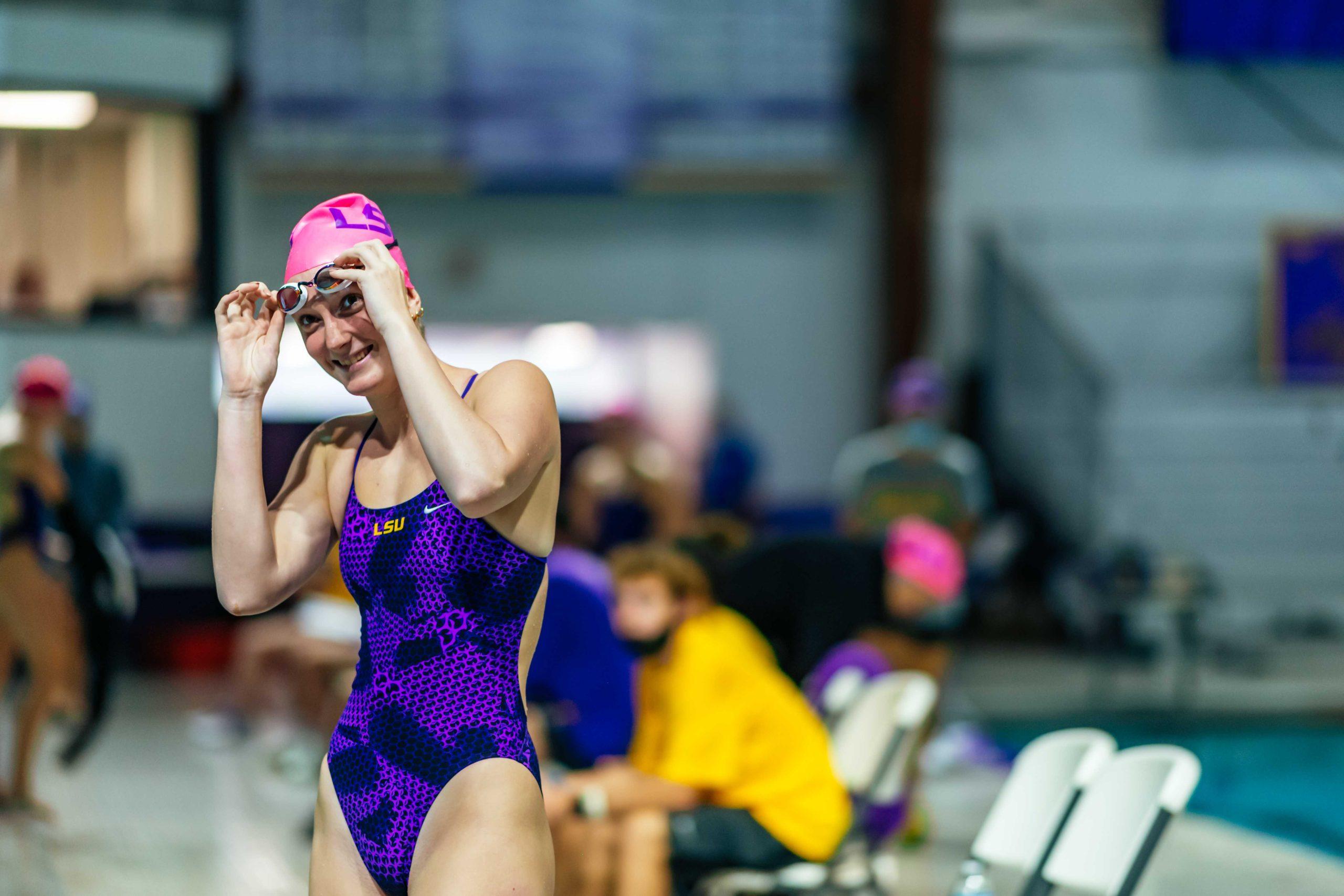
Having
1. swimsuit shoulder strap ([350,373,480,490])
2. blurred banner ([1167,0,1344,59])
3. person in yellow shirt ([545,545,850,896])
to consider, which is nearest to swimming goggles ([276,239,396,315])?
swimsuit shoulder strap ([350,373,480,490])

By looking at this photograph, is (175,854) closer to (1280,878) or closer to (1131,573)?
(1280,878)

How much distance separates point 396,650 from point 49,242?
716cm

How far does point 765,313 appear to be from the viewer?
11.2 metres

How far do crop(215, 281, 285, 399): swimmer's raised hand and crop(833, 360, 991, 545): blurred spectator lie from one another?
18.3ft

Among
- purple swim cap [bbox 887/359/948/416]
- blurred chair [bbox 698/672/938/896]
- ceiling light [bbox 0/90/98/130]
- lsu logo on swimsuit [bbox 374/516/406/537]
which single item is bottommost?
purple swim cap [bbox 887/359/948/416]

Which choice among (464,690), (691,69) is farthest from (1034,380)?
(464,690)

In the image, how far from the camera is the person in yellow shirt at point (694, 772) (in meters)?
3.34

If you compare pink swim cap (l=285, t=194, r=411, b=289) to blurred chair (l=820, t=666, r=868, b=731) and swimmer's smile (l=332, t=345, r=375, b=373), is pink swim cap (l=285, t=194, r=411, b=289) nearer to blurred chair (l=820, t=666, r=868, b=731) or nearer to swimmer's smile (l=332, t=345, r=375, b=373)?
swimmer's smile (l=332, t=345, r=375, b=373)

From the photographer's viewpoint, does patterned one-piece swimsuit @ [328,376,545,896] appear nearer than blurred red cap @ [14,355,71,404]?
Yes

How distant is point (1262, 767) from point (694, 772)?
451cm

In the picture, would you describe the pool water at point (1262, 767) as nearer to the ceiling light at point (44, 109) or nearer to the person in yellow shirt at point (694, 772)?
the person in yellow shirt at point (694, 772)

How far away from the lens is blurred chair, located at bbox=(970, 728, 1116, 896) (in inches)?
105

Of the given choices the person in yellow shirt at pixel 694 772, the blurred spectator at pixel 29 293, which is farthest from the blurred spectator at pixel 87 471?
the person in yellow shirt at pixel 694 772

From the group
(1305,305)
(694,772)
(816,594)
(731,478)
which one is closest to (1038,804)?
(694,772)
